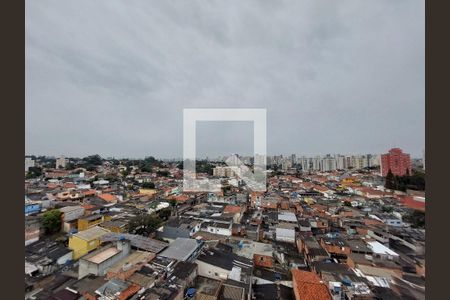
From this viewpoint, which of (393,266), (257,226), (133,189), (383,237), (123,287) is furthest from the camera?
(133,189)

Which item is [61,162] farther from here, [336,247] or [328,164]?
[328,164]

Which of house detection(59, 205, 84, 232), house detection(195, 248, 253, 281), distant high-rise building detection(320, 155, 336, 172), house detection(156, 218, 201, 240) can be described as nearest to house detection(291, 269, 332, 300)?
house detection(195, 248, 253, 281)

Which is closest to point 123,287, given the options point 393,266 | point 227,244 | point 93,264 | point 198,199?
point 93,264

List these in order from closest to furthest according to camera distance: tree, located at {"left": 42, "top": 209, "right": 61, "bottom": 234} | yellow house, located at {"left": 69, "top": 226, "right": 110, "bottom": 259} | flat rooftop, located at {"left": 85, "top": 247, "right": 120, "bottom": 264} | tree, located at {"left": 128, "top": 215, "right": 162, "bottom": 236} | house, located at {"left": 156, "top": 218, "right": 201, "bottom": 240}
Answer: flat rooftop, located at {"left": 85, "top": 247, "right": 120, "bottom": 264} < yellow house, located at {"left": 69, "top": 226, "right": 110, "bottom": 259} < house, located at {"left": 156, "top": 218, "right": 201, "bottom": 240} < tree, located at {"left": 128, "top": 215, "right": 162, "bottom": 236} < tree, located at {"left": 42, "top": 209, "right": 61, "bottom": 234}

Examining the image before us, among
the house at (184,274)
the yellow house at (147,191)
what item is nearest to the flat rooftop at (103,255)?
the house at (184,274)

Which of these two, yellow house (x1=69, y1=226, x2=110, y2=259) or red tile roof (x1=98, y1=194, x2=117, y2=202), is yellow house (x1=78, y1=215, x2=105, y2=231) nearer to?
yellow house (x1=69, y1=226, x2=110, y2=259)

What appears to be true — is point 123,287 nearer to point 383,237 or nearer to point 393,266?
point 393,266

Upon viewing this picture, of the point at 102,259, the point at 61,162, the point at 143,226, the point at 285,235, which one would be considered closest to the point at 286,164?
the point at 285,235
